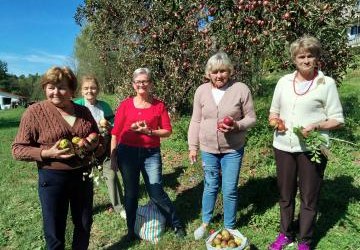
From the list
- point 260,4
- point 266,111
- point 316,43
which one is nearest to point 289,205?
point 316,43

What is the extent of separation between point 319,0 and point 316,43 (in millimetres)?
3010

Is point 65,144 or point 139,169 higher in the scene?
point 65,144

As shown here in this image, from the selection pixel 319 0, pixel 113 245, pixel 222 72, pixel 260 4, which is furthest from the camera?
pixel 319 0

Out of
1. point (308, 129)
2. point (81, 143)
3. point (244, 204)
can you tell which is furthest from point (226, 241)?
point (81, 143)

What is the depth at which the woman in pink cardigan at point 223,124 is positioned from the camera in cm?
406

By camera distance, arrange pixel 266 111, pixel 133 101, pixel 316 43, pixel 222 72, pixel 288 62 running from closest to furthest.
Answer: pixel 316 43, pixel 222 72, pixel 133 101, pixel 288 62, pixel 266 111

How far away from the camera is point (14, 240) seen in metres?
5.10

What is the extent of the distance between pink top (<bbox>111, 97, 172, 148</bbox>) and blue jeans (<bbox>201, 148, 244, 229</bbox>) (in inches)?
21.4

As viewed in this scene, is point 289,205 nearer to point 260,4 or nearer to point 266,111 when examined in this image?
point 260,4

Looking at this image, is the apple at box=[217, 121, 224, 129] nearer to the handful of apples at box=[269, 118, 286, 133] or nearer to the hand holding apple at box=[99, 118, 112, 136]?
the handful of apples at box=[269, 118, 286, 133]

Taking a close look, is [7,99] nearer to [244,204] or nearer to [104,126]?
[104,126]

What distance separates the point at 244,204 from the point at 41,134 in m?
2.96

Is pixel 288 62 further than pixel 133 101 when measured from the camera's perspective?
Yes

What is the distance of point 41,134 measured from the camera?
11.1 ft
